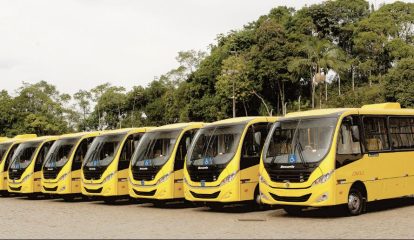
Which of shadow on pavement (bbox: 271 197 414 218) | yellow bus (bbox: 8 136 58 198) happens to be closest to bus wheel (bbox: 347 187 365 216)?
shadow on pavement (bbox: 271 197 414 218)

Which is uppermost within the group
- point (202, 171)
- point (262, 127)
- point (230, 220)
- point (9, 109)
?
point (9, 109)

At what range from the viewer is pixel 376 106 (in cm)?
1831

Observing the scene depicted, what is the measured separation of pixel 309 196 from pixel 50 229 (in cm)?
590

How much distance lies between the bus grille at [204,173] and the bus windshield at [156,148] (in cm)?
176

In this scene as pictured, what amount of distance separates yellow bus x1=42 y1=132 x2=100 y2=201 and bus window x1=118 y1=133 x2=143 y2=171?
2244mm

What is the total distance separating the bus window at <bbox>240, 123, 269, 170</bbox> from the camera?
57.3ft

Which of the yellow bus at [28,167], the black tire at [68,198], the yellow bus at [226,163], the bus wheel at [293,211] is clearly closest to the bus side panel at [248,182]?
the yellow bus at [226,163]

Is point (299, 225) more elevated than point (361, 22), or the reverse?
point (361, 22)

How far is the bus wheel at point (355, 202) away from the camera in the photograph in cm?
1564

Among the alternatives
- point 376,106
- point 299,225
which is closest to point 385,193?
point 376,106

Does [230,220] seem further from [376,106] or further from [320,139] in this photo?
[376,106]

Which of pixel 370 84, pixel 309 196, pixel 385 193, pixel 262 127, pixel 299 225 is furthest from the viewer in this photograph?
pixel 370 84

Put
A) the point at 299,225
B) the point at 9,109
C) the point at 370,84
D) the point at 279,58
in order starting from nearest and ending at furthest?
the point at 299,225, the point at 279,58, the point at 370,84, the point at 9,109

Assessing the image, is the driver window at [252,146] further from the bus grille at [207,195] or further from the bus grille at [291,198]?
the bus grille at [291,198]
